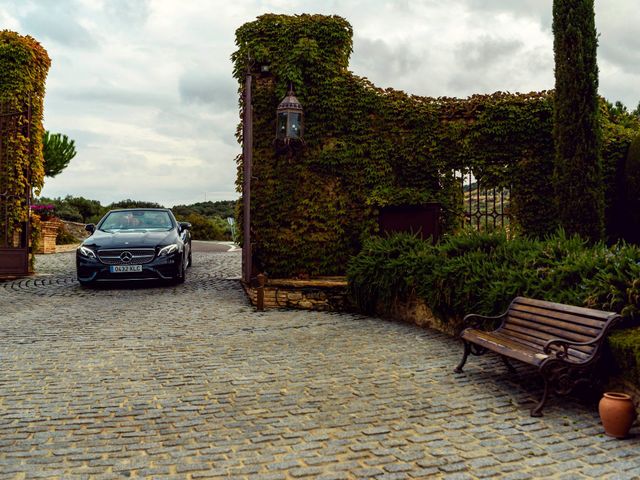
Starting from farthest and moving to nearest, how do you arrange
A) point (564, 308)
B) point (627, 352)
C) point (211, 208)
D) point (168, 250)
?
point (211, 208), point (168, 250), point (564, 308), point (627, 352)

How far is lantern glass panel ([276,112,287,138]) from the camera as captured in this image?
10742 millimetres

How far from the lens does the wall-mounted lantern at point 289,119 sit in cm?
1071

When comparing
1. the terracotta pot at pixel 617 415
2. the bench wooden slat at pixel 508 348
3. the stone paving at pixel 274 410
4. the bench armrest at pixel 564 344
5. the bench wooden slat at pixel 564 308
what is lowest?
the stone paving at pixel 274 410

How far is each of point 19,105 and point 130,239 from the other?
4.88 metres

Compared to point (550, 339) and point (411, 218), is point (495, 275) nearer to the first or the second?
point (550, 339)

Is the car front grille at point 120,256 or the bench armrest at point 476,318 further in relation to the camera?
the car front grille at point 120,256

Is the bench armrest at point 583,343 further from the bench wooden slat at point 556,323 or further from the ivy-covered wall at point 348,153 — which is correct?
the ivy-covered wall at point 348,153

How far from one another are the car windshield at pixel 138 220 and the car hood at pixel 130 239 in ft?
Answer: 1.27

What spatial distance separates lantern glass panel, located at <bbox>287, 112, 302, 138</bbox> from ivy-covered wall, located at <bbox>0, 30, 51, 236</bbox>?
21.9ft

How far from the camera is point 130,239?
11492 mm

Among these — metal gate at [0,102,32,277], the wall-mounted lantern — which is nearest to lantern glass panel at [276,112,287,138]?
the wall-mounted lantern

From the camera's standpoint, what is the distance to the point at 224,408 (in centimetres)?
455

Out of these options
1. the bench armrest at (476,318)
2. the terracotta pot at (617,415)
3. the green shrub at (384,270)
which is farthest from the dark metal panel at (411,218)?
the terracotta pot at (617,415)

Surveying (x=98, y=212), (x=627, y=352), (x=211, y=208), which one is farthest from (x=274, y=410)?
(x=211, y=208)
